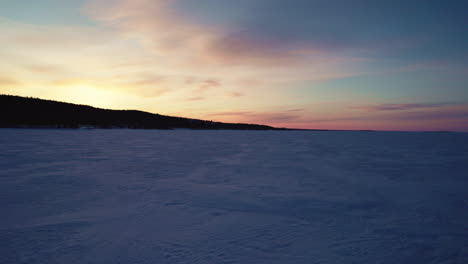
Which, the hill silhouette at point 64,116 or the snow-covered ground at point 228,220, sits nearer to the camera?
the snow-covered ground at point 228,220

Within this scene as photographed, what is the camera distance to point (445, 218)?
3873 mm

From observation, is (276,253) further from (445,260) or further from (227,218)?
(445,260)

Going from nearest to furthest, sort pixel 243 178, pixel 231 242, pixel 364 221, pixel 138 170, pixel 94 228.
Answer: pixel 231 242 → pixel 94 228 → pixel 364 221 → pixel 243 178 → pixel 138 170

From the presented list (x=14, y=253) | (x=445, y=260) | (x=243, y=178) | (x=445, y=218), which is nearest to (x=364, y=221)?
(x=445, y=260)

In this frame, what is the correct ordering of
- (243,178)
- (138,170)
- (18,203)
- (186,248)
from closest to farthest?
(186,248) < (18,203) < (243,178) < (138,170)

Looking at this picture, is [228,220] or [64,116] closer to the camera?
[228,220]

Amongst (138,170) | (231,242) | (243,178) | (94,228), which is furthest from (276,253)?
(138,170)

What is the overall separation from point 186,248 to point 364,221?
2634 mm

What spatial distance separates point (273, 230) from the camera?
3352 millimetres

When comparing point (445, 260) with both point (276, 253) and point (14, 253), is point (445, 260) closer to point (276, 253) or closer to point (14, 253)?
point (276, 253)

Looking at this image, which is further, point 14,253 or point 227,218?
point 227,218

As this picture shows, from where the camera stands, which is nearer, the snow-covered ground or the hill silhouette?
the snow-covered ground

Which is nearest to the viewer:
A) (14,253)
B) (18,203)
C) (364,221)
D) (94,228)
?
(14,253)

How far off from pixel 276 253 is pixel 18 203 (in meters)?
4.38
